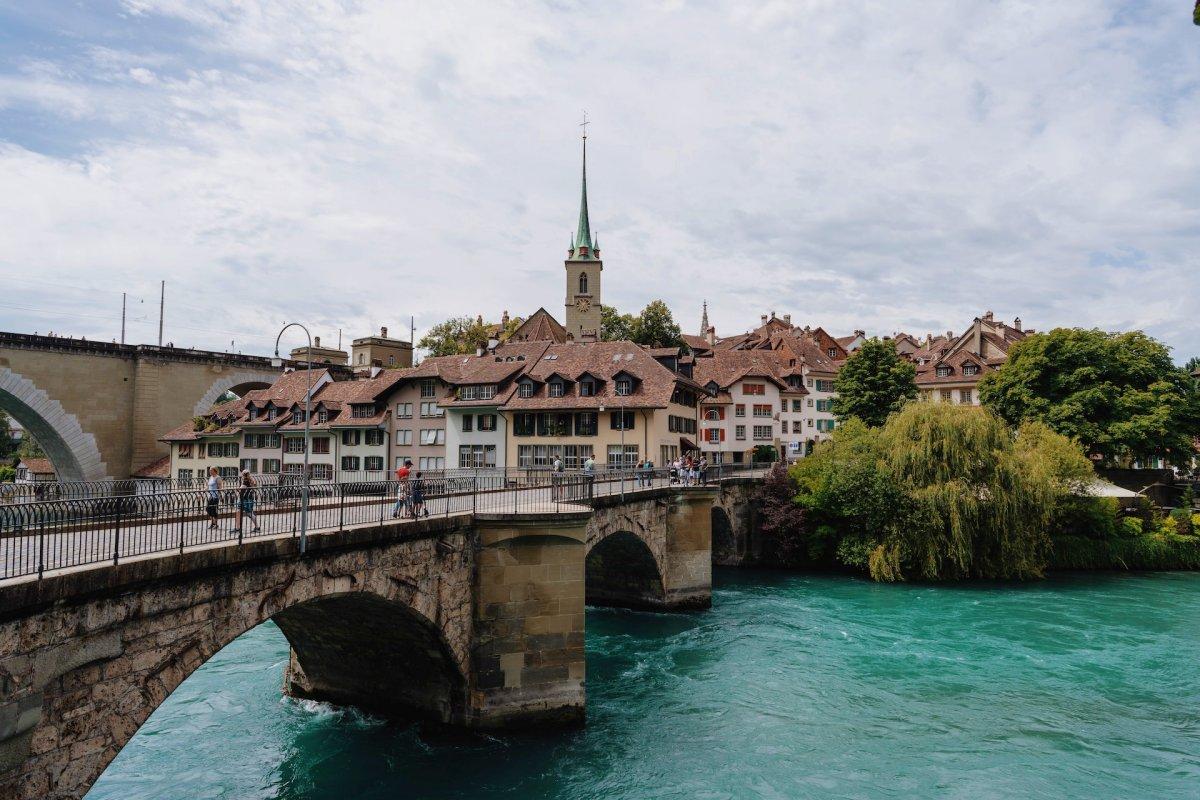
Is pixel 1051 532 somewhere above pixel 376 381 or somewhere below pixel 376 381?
below

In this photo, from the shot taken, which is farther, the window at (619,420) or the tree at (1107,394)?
the tree at (1107,394)

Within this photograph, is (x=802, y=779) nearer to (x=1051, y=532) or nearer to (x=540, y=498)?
(x=540, y=498)

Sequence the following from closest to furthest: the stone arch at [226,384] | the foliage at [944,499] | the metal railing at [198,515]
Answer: the metal railing at [198,515] → the foliage at [944,499] → the stone arch at [226,384]

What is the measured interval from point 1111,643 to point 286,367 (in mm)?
61837

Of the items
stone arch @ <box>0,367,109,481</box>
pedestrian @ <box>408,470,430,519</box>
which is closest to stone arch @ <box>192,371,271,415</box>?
stone arch @ <box>0,367,109,481</box>

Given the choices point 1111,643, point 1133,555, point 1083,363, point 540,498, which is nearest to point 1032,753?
point 1111,643

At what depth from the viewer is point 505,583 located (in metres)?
18.4

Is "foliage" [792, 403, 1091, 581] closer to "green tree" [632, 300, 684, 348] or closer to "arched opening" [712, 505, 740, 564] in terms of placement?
"arched opening" [712, 505, 740, 564]

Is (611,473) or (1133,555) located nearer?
(611,473)

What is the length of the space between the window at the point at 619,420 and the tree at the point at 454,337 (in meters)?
30.8

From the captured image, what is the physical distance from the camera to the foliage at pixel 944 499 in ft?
121

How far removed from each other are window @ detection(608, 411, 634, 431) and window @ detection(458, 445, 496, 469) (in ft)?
26.6

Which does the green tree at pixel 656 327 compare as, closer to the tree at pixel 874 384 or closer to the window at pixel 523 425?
the tree at pixel 874 384

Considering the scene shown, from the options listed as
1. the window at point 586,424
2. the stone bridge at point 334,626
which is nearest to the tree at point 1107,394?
the window at point 586,424
